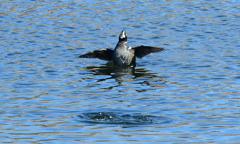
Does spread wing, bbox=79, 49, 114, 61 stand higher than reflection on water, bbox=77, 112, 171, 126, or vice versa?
reflection on water, bbox=77, 112, 171, 126

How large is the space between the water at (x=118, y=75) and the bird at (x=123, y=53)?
13.1 inches

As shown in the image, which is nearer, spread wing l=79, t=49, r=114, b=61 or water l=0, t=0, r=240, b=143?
water l=0, t=0, r=240, b=143

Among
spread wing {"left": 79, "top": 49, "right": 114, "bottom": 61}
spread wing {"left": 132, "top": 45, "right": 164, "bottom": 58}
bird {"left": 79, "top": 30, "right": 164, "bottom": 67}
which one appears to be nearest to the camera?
bird {"left": 79, "top": 30, "right": 164, "bottom": 67}

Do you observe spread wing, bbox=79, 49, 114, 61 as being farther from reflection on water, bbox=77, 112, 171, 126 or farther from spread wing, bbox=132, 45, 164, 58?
reflection on water, bbox=77, 112, 171, 126

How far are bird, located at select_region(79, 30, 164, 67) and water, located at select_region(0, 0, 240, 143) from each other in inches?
13.1

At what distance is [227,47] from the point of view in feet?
72.1

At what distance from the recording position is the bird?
20328 mm

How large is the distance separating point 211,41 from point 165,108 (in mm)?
9771

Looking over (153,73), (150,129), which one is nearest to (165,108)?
(150,129)

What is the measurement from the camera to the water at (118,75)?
12180 mm

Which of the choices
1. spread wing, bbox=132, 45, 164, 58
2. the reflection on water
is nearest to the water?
the reflection on water

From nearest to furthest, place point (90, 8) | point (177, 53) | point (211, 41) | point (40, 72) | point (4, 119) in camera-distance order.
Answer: point (4, 119), point (40, 72), point (177, 53), point (211, 41), point (90, 8)

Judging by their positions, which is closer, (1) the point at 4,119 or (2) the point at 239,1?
(1) the point at 4,119

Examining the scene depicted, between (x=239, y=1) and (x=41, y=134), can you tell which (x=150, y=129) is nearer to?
(x=41, y=134)
